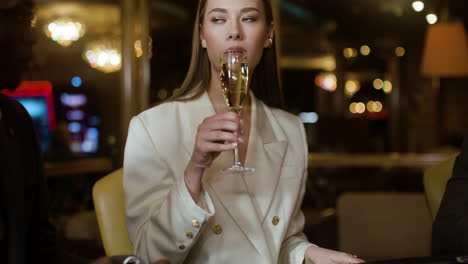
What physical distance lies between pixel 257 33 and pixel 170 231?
60cm

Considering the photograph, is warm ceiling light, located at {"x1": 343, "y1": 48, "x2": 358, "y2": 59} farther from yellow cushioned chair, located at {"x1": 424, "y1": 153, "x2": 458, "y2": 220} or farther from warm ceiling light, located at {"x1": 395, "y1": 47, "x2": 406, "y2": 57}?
yellow cushioned chair, located at {"x1": 424, "y1": 153, "x2": 458, "y2": 220}

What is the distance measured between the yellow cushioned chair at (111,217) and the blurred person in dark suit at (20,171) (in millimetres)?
283

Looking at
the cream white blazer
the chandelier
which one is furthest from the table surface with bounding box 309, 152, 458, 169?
the cream white blazer

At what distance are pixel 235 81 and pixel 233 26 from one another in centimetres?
33

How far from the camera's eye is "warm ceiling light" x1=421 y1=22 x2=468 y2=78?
15.1 feet

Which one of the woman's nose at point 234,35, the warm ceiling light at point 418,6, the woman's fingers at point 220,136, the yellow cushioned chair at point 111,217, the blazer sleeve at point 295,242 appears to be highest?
the warm ceiling light at point 418,6

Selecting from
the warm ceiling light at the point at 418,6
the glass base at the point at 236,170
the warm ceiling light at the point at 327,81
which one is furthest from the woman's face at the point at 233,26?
the warm ceiling light at the point at 327,81

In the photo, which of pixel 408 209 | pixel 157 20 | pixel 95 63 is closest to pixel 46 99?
pixel 95 63

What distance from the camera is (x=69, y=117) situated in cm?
536

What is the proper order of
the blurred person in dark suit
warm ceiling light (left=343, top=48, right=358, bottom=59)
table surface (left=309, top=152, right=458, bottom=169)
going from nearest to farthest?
the blurred person in dark suit < table surface (left=309, top=152, right=458, bottom=169) < warm ceiling light (left=343, top=48, right=358, bottom=59)

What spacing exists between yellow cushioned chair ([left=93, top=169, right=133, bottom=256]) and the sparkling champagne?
44 cm

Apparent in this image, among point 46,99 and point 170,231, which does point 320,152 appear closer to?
point 46,99

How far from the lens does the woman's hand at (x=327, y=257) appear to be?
1.50 m

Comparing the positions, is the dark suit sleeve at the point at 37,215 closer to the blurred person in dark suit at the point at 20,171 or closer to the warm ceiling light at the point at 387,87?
the blurred person in dark suit at the point at 20,171
